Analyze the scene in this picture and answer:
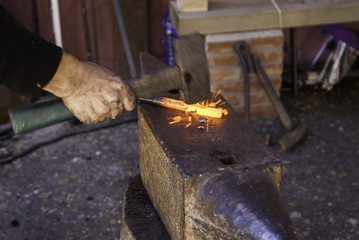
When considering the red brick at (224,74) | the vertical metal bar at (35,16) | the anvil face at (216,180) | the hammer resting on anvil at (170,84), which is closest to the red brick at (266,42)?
the red brick at (224,74)

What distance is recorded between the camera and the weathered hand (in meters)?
1.44

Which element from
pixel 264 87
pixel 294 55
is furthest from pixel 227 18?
pixel 294 55

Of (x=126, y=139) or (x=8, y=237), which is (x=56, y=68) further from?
(x=126, y=139)

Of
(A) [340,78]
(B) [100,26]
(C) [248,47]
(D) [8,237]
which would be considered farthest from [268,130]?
(D) [8,237]

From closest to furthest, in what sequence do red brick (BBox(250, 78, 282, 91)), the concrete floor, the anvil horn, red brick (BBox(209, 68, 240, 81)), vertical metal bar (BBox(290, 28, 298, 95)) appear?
the anvil horn < the concrete floor < red brick (BBox(209, 68, 240, 81)) < red brick (BBox(250, 78, 282, 91)) < vertical metal bar (BBox(290, 28, 298, 95))

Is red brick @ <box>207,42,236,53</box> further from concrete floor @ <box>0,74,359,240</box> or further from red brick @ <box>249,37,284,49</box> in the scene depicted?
concrete floor @ <box>0,74,359,240</box>

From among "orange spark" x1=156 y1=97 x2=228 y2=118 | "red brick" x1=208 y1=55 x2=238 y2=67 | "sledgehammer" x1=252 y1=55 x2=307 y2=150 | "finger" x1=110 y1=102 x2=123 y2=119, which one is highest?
"finger" x1=110 y1=102 x2=123 y2=119

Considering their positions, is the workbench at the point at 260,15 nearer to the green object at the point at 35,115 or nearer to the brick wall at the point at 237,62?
the brick wall at the point at 237,62

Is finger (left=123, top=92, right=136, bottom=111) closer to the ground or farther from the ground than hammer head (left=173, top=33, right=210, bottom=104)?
closer to the ground

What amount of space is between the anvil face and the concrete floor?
114 cm

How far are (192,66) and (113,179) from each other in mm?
1622

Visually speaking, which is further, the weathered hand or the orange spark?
the orange spark

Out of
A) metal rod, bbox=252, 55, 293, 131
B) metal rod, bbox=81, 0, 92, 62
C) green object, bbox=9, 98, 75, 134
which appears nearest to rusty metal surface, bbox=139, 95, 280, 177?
green object, bbox=9, 98, 75, 134

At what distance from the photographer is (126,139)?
324 cm
